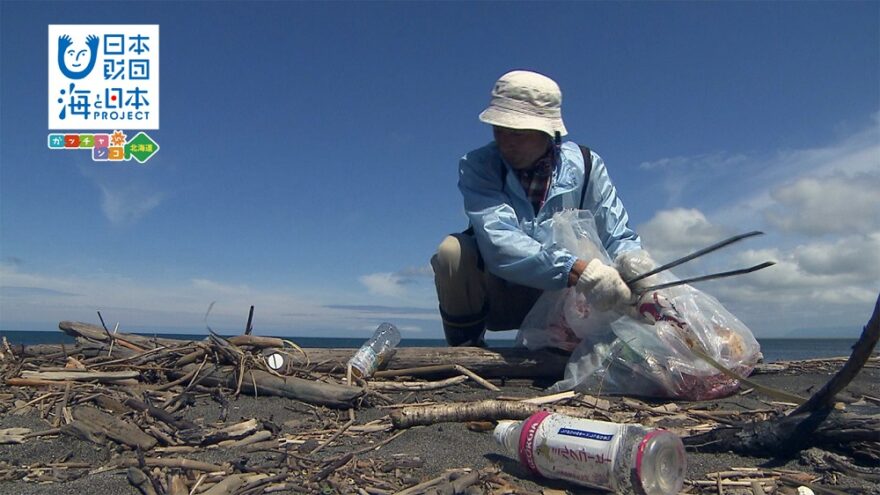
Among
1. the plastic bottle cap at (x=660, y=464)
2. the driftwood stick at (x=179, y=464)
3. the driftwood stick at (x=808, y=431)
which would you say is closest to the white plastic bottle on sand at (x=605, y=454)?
the plastic bottle cap at (x=660, y=464)

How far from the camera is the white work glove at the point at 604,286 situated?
3365 millimetres

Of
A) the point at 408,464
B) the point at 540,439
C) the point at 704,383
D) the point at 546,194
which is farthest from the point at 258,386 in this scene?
the point at 704,383

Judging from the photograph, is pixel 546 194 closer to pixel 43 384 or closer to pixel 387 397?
pixel 387 397

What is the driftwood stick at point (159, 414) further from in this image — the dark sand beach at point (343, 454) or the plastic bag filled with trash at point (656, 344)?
the plastic bag filled with trash at point (656, 344)

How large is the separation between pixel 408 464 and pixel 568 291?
195 cm

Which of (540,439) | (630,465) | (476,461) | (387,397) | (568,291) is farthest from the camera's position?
(568,291)

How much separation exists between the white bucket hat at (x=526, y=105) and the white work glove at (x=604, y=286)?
86 centimetres

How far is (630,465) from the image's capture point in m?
1.74

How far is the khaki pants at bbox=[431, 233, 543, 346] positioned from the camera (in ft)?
13.6

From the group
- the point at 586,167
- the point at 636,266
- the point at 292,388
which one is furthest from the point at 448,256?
the point at 292,388

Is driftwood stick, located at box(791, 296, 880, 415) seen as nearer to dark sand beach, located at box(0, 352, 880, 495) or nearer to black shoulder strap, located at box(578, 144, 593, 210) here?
dark sand beach, located at box(0, 352, 880, 495)

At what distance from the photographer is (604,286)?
3367 millimetres

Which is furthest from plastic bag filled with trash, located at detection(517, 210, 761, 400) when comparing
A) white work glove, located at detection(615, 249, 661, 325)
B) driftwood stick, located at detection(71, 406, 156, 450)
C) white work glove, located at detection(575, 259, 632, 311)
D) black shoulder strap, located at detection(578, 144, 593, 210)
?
driftwood stick, located at detection(71, 406, 156, 450)

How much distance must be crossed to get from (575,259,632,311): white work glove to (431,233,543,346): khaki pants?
89cm
